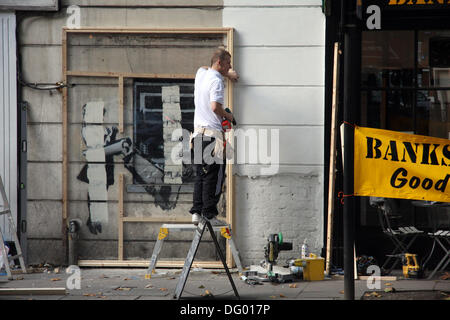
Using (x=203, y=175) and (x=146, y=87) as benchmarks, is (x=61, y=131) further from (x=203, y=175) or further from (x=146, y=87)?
(x=203, y=175)

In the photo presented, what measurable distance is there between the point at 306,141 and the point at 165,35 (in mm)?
2222

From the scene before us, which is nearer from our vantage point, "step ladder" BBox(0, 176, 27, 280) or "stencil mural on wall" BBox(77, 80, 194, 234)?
"step ladder" BBox(0, 176, 27, 280)

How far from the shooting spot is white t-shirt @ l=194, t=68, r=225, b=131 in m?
7.32

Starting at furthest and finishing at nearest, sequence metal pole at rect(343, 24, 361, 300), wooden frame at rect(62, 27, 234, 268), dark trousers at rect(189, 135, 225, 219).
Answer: wooden frame at rect(62, 27, 234, 268) → dark trousers at rect(189, 135, 225, 219) → metal pole at rect(343, 24, 361, 300)

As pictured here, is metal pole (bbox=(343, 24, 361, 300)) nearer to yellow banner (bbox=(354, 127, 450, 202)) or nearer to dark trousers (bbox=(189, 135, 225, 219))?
yellow banner (bbox=(354, 127, 450, 202))

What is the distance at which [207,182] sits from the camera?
7.05 m

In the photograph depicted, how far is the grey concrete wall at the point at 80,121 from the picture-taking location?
8938mm

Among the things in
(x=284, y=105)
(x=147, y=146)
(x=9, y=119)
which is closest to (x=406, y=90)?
(x=284, y=105)

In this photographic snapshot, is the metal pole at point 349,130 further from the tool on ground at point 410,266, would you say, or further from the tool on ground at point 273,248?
the tool on ground at point 410,266

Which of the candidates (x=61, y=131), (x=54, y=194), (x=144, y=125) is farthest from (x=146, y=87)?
(x=54, y=194)

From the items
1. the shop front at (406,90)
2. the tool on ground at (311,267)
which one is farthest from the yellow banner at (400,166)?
the shop front at (406,90)

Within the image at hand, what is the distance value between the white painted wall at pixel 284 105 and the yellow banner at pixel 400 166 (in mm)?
2346

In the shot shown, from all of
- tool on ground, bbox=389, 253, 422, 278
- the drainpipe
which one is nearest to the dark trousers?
the drainpipe

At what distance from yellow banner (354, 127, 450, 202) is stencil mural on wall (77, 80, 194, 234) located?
318cm
